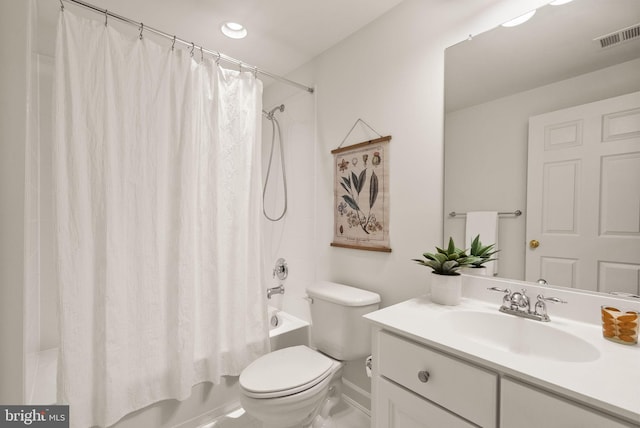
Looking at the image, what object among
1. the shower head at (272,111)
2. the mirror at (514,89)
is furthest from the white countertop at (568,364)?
the shower head at (272,111)

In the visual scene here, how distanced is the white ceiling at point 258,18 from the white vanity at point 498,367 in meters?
1.59

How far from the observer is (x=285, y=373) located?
4.35ft

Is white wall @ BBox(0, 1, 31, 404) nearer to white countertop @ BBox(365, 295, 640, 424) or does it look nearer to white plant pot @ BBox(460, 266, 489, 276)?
white countertop @ BBox(365, 295, 640, 424)

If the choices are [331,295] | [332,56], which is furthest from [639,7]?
[331,295]

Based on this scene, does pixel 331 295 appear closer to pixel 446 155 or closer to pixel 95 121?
pixel 446 155

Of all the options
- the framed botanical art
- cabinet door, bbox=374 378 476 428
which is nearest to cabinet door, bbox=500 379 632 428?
cabinet door, bbox=374 378 476 428

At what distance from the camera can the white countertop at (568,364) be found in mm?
601

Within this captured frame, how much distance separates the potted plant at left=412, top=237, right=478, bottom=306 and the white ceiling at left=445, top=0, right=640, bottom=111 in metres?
0.70

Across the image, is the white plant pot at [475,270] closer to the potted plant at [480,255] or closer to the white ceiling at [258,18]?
the potted plant at [480,255]

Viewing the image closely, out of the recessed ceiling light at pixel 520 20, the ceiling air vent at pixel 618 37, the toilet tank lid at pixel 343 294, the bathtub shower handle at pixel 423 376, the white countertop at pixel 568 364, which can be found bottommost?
the bathtub shower handle at pixel 423 376

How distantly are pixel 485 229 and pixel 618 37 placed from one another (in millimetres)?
789

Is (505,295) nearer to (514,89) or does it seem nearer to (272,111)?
(514,89)

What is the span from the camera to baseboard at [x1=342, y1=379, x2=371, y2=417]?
5.39ft

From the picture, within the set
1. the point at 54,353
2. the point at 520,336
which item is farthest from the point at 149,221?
the point at 520,336
